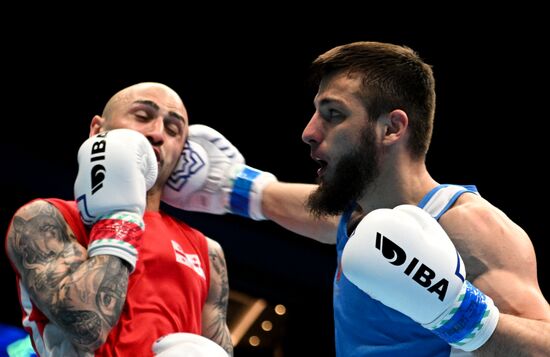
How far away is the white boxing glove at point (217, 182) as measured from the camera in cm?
291

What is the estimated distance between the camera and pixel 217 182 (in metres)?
2.99

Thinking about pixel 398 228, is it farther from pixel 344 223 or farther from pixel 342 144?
pixel 344 223

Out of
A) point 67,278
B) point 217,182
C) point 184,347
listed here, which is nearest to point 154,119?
point 217,182

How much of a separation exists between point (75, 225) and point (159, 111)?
0.52m

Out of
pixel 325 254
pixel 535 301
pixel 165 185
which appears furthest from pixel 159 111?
pixel 325 254

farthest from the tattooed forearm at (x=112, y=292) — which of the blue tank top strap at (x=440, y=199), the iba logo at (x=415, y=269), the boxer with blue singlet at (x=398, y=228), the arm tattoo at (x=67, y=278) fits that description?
the blue tank top strap at (x=440, y=199)

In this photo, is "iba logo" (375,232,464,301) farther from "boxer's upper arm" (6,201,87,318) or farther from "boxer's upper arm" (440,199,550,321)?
"boxer's upper arm" (6,201,87,318)

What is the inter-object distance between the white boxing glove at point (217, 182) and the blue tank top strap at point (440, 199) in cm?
82

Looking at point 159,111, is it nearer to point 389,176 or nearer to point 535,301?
point 389,176

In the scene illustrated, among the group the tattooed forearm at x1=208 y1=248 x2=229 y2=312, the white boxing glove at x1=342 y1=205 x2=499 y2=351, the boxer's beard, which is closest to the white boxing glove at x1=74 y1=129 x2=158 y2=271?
the tattooed forearm at x1=208 y1=248 x2=229 y2=312

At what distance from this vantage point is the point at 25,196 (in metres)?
4.77

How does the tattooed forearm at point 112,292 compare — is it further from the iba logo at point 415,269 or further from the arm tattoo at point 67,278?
the iba logo at point 415,269

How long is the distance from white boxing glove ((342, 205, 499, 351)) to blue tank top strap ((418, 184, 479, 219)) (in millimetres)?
333

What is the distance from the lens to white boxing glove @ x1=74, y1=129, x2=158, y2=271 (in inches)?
90.0
